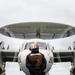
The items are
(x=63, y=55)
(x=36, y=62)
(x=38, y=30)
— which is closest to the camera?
(x=36, y=62)

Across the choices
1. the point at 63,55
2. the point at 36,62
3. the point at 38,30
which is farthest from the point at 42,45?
the point at 38,30

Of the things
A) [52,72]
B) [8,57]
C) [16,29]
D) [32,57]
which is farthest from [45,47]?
[16,29]

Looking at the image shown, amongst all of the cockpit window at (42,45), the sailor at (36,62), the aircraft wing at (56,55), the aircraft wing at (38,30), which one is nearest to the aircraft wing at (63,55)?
the aircraft wing at (56,55)

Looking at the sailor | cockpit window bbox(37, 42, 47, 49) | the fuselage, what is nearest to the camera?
the sailor

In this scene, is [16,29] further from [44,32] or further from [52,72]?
[52,72]

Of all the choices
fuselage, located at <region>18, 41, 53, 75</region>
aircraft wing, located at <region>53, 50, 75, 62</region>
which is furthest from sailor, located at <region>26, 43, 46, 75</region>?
aircraft wing, located at <region>53, 50, 75, 62</region>

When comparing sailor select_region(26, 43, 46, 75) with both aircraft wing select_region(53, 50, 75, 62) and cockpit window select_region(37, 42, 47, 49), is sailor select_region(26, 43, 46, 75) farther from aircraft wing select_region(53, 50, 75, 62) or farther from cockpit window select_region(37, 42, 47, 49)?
aircraft wing select_region(53, 50, 75, 62)

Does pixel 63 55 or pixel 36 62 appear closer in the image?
pixel 36 62

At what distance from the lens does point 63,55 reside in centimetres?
1565

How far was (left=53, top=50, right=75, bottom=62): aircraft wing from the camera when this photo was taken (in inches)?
586

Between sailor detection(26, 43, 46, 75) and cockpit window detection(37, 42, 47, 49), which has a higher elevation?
cockpit window detection(37, 42, 47, 49)

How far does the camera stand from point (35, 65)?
297 inches

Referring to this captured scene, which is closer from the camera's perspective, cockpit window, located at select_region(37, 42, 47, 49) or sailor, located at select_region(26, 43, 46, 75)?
sailor, located at select_region(26, 43, 46, 75)

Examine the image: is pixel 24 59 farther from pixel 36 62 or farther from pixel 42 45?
pixel 36 62
